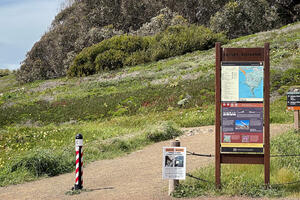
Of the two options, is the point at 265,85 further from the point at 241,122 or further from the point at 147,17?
the point at 147,17

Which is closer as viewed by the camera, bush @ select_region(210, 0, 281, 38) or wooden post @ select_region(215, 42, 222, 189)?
wooden post @ select_region(215, 42, 222, 189)

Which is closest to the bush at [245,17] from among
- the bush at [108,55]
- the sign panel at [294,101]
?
the bush at [108,55]

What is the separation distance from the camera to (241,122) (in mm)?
7590

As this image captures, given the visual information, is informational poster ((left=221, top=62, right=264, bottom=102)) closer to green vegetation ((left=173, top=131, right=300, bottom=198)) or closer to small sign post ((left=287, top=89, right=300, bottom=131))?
green vegetation ((left=173, top=131, right=300, bottom=198))

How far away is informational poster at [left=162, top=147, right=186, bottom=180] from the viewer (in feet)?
24.3

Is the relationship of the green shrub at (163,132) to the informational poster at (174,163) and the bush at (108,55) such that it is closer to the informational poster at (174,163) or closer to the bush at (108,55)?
the informational poster at (174,163)

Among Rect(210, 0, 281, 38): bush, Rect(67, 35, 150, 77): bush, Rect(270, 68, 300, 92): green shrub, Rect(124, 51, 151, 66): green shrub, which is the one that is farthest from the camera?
Rect(210, 0, 281, 38): bush

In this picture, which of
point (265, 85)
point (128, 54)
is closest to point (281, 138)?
point (265, 85)

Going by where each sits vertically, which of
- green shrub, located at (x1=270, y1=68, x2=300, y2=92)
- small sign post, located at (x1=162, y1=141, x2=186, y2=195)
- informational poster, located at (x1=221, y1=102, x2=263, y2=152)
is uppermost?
green shrub, located at (x1=270, y1=68, x2=300, y2=92)

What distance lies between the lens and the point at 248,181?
25.5ft

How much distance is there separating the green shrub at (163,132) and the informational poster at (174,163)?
7.16m

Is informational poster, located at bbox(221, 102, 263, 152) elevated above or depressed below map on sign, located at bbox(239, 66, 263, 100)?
below

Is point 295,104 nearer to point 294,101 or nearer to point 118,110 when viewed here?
point 294,101

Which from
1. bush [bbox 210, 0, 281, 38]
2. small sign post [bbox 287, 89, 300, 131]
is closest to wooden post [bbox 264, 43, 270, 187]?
small sign post [bbox 287, 89, 300, 131]
